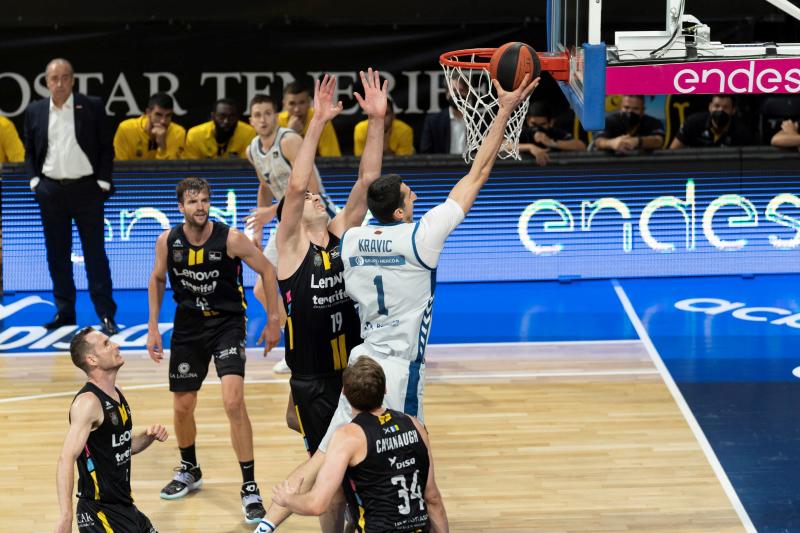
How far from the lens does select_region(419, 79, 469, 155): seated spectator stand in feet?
42.7

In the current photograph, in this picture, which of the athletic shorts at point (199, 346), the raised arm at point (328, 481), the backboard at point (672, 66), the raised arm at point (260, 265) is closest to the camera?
the raised arm at point (328, 481)

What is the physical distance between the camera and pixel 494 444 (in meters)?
8.61

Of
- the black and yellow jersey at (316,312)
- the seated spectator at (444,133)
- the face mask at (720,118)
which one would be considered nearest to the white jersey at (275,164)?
the black and yellow jersey at (316,312)

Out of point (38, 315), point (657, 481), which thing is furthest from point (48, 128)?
point (657, 481)

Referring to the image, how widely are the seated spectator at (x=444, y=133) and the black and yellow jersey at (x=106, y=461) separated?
7.19m

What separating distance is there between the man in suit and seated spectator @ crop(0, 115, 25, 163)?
4.67 ft

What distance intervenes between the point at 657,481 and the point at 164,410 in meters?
3.63

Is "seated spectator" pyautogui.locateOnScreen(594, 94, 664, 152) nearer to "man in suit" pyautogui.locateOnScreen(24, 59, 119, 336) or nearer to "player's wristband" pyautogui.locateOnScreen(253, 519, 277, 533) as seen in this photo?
"man in suit" pyautogui.locateOnScreen(24, 59, 119, 336)

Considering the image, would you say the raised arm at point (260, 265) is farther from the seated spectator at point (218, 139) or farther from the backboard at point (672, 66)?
the seated spectator at point (218, 139)

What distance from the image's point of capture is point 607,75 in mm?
7020

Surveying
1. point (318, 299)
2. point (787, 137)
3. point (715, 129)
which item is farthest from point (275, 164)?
point (787, 137)

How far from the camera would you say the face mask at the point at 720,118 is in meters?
13.1

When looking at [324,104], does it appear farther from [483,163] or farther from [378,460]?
[378,460]

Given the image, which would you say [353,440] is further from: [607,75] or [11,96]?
[11,96]
